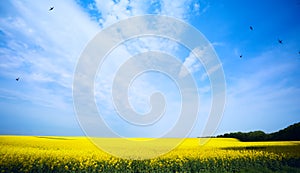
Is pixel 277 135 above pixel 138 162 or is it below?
above

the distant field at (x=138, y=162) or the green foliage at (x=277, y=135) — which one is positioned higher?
the green foliage at (x=277, y=135)

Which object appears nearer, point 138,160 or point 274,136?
point 138,160

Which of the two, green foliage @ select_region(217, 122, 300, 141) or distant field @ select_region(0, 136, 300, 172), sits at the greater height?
green foliage @ select_region(217, 122, 300, 141)

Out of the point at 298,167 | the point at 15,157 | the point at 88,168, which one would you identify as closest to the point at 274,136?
the point at 298,167

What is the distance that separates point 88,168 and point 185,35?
10581 millimetres

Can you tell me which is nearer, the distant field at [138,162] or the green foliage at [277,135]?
the distant field at [138,162]

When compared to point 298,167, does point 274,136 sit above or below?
above

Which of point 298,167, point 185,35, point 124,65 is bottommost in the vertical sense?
point 298,167

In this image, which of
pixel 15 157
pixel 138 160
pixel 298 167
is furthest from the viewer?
pixel 298 167

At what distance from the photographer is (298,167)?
12.5 meters

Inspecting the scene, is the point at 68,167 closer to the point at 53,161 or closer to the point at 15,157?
the point at 53,161

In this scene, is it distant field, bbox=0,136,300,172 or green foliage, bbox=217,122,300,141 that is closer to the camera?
distant field, bbox=0,136,300,172

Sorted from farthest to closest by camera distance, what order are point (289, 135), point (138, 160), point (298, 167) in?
point (289, 135)
point (298, 167)
point (138, 160)

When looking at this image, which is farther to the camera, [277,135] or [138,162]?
[277,135]
